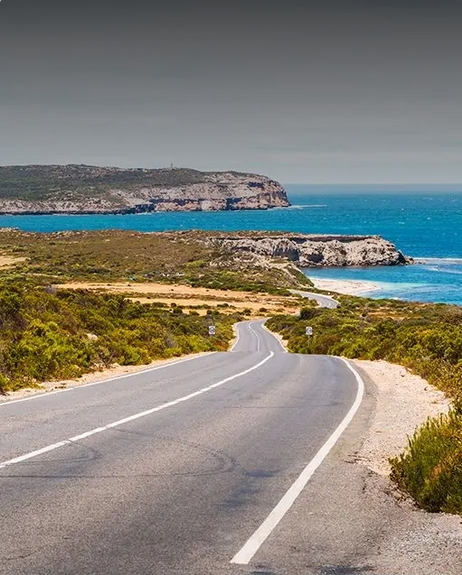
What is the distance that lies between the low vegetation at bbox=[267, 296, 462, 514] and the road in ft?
1.72

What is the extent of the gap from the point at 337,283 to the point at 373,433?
125 metres

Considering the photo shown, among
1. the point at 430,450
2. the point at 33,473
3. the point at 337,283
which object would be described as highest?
the point at 430,450

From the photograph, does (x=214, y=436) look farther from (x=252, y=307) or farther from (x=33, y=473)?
(x=252, y=307)

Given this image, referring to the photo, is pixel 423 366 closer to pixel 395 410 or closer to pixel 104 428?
pixel 395 410

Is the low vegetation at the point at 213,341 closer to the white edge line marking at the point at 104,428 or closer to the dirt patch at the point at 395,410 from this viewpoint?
the dirt patch at the point at 395,410

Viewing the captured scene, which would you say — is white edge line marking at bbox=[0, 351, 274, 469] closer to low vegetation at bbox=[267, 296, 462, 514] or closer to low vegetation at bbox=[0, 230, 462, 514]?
low vegetation at bbox=[0, 230, 462, 514]

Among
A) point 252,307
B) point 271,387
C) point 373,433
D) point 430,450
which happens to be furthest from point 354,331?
point 252,307

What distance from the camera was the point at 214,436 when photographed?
446 inches

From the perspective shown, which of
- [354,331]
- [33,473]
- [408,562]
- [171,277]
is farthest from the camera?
[171,277]

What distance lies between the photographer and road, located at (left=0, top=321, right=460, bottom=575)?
579 centimetres

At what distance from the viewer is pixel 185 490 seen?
313 inches

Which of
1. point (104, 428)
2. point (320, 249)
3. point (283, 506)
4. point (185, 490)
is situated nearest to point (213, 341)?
point (104, 428)

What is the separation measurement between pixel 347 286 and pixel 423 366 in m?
107

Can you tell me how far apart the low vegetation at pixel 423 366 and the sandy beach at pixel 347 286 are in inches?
2058
